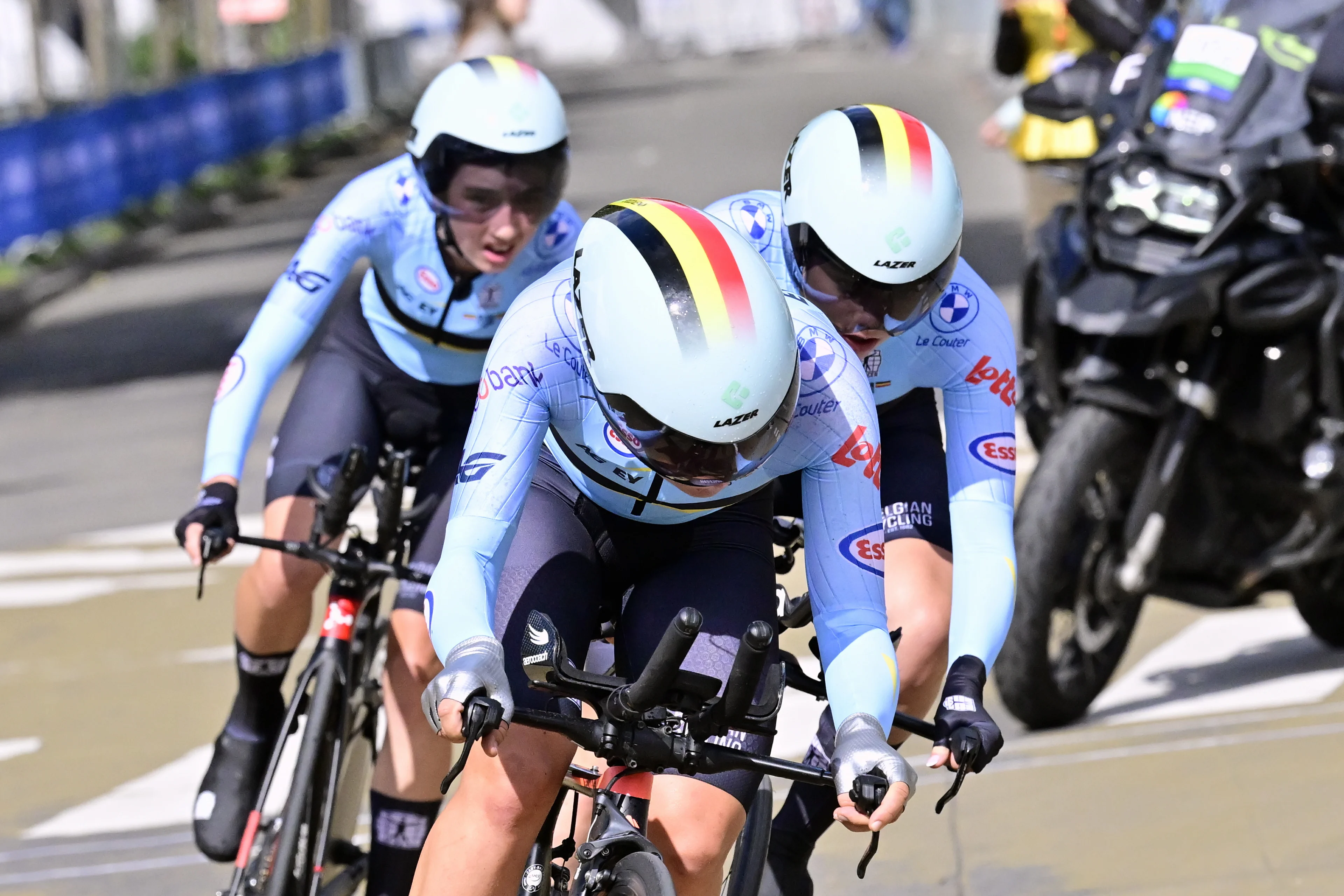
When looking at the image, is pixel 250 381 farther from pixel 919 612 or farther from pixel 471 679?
pixel 471 679

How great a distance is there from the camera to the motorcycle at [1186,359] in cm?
609

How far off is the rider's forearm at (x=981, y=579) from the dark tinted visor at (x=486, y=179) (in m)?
1.37

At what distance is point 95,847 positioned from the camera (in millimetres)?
6109

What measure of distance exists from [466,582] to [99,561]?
21.4 ft

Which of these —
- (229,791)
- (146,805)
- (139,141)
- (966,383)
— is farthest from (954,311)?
(139,141)

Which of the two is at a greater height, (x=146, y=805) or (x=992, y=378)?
(x=992, y=378)

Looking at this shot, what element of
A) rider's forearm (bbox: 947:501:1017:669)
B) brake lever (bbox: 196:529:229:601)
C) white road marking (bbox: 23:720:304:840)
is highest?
rider's forearm (bbox: 947:501:1017:669)

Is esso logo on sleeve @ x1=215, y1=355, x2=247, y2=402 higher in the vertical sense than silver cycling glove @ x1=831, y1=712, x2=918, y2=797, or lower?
lower

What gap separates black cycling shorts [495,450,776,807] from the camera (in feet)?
12.2

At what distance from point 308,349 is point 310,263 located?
1015 centimetres

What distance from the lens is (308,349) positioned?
599 inches

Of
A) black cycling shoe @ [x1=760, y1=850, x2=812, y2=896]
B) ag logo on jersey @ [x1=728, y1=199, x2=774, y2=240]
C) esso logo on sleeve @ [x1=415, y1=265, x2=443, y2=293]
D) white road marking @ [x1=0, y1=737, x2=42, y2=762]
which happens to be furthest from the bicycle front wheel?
white road marking @ [x1=0, y1=737, x2=42, y2=762]

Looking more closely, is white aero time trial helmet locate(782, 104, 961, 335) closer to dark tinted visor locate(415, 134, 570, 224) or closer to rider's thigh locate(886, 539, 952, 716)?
rider's thigh locate(886, 539, 952, 716)

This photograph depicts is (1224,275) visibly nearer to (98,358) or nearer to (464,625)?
(464,625)
